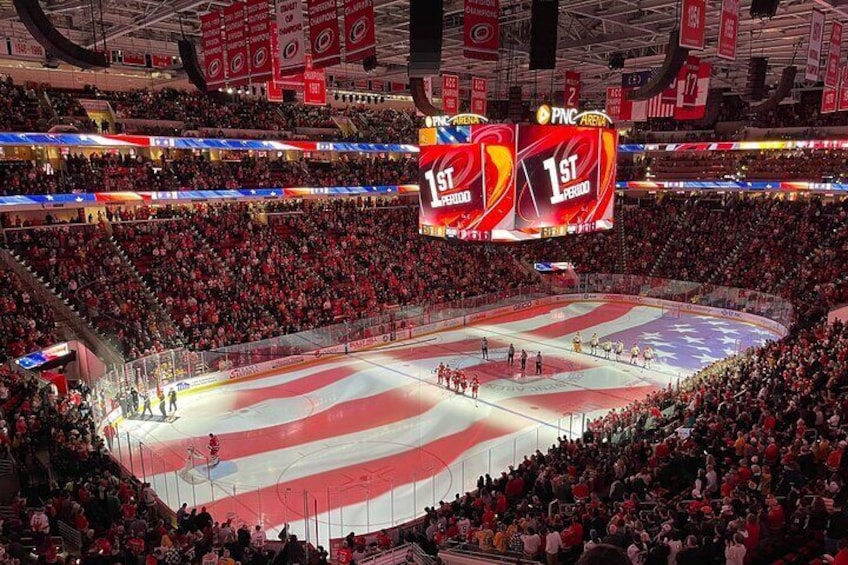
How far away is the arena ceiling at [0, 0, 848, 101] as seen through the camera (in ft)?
71.4

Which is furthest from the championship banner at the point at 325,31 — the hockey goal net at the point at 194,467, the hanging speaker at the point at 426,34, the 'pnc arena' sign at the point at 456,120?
the hockey goal net at the point at 194,467

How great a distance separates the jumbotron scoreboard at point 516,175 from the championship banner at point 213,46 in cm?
630

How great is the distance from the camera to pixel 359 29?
13953mm

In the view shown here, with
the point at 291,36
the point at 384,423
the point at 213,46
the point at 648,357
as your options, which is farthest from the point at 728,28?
the point at 648,357

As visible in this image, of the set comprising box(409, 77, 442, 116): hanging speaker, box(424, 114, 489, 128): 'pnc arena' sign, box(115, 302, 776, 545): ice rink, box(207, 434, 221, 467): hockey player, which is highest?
box(409, 77, 442, 116): hanging speaker

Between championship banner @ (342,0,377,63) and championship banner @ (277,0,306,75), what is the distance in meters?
0.99

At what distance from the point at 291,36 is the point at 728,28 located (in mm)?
9323

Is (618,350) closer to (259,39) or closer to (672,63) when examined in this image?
(672,63)

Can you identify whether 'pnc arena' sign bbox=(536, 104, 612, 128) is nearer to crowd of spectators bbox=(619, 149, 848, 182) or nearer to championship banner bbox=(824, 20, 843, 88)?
championship banner bbox=(824, 20, 843, 88)

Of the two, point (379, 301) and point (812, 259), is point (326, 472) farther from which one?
point (812, 259)

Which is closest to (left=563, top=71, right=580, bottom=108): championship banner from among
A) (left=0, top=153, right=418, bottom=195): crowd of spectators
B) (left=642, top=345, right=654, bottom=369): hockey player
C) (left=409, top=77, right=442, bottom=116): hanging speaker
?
(left=409, top=77, right=442, bottom=116): hanging speaker

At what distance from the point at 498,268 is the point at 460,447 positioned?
22145 millimetres

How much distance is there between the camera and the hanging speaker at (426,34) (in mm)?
13766

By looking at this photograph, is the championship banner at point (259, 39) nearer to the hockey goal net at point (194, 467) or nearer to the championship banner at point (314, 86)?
the championship banner at point (314, 86)
